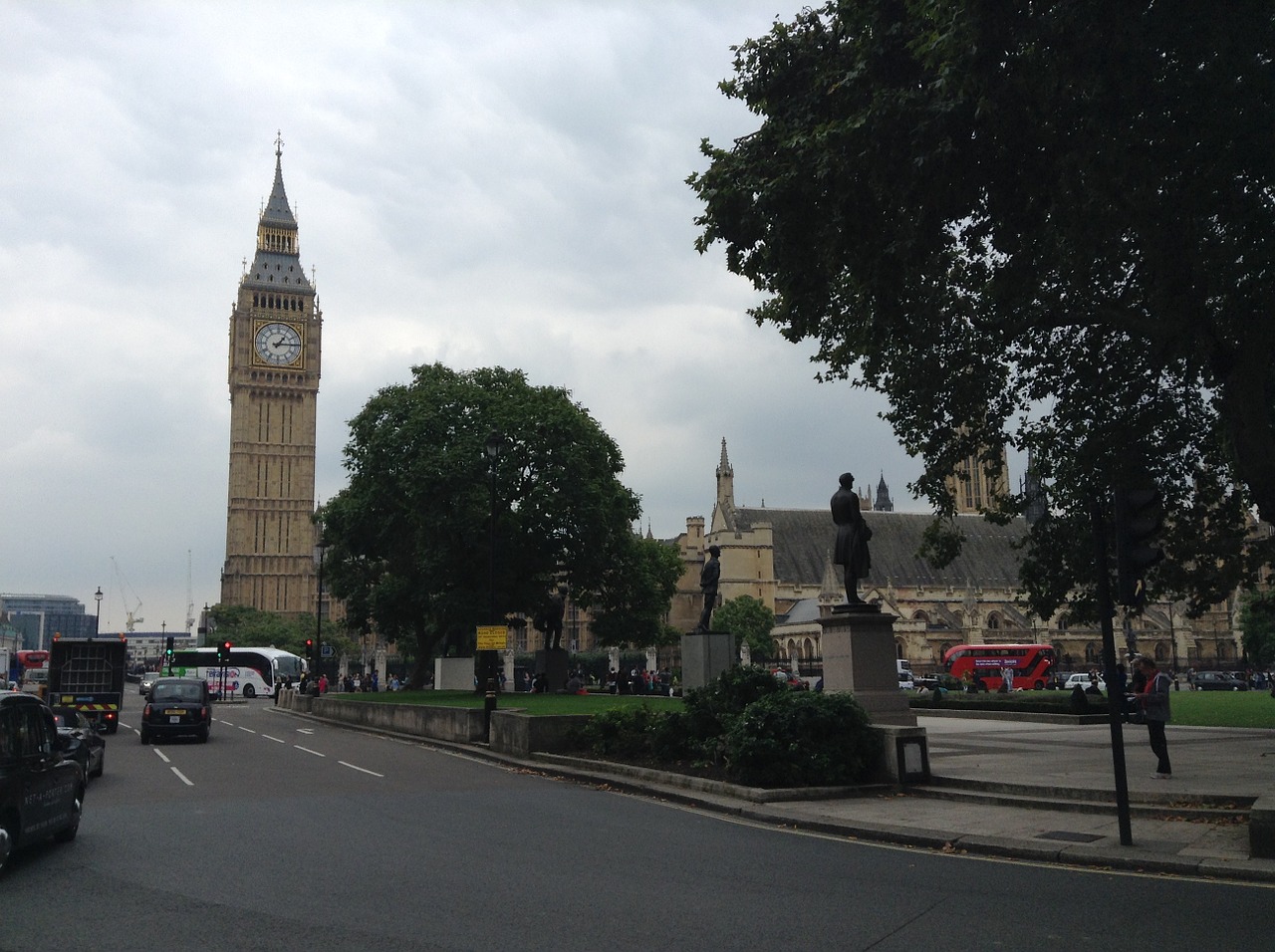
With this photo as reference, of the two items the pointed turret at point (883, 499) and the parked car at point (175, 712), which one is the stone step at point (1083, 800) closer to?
the parked car at point (175, 712)

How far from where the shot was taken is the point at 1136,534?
34.6ft

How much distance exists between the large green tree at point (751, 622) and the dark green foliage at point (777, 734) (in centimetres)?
8383

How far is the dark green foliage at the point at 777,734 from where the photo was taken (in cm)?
1458

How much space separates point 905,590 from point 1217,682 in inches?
1641

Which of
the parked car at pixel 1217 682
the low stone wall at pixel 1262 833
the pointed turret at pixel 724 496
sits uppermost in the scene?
the pointed turret at pixel 724 496

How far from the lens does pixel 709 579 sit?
2650cm

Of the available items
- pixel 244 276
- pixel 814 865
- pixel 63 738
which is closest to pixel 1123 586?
pixel 814 865

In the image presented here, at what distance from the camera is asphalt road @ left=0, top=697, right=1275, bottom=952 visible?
7191 mm

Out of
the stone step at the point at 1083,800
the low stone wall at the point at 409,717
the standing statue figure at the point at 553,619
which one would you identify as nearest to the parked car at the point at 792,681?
the stone step at the point at 1083,800

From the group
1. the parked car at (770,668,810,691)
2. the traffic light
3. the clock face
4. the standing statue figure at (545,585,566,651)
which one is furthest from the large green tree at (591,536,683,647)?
the clock face

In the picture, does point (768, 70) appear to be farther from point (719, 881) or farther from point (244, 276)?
point (244, 276)

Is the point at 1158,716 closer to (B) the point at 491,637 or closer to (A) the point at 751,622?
(B) the point at 491,637

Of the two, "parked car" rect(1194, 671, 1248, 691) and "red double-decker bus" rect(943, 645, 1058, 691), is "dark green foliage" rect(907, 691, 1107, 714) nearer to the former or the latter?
"red double-decker bus" rect(943, 645, 1058, 691)

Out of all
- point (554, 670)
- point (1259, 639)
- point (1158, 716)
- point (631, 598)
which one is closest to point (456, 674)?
point (554, 670)
